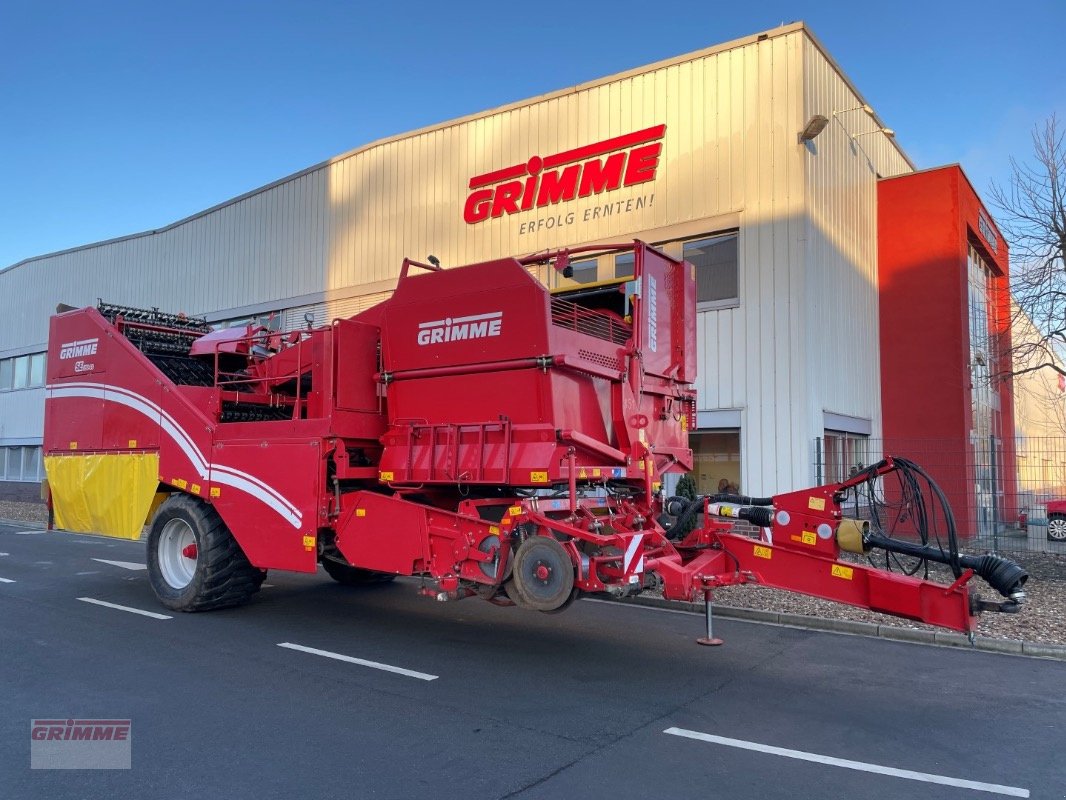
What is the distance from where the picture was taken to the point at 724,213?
13.4m

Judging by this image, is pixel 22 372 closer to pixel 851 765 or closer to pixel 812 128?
pixel 812 128

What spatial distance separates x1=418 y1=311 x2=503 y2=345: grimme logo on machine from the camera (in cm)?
655

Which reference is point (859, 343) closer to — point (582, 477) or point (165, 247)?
point (582, 477)

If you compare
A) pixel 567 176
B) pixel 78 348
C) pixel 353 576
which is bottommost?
pixel 353 576

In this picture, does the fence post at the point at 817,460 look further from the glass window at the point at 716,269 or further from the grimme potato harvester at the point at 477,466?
the grimme potato harvester at the point at 477,466

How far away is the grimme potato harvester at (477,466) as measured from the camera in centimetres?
595

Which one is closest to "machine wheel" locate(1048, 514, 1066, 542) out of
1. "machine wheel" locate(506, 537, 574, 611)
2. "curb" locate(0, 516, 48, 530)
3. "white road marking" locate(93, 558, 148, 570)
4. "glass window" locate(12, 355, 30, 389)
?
"machine wheel" locate(506, 537, 574, 611)

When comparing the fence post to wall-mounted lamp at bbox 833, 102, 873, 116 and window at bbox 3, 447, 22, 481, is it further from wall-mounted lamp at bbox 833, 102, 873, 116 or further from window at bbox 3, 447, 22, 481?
window at bbox 3, 447, 22, 481

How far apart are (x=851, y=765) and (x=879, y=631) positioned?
376 cm

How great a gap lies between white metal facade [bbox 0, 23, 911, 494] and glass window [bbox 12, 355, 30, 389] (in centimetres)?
1398

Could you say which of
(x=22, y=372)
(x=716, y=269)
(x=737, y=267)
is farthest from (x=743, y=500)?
(x=22, y=372)

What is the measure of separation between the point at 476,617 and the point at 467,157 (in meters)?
11.2

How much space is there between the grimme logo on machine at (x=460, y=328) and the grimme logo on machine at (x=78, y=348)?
476 centimetres

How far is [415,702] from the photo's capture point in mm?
5562
